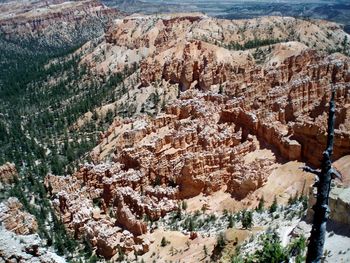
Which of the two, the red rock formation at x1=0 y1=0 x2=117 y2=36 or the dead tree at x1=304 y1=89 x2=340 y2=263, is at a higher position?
the dead tree at x1=304 y1=89 x2=340 y2=263

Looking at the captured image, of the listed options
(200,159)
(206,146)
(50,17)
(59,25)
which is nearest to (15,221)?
(200,159)

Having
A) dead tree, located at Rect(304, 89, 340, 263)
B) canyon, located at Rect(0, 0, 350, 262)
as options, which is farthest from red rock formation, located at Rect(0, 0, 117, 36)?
dead tree, located at Rect(304, 89, 340, 263)

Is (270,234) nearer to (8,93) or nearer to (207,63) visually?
(207,63)

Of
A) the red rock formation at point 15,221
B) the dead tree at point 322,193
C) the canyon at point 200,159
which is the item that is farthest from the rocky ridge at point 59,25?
the dead tree at point 322,193

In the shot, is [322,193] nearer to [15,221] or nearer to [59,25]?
[15,221]

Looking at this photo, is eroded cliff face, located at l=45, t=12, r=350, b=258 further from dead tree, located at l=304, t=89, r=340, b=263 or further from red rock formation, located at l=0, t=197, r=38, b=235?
dead tree, located at l=304, t=89, r=340, b=263

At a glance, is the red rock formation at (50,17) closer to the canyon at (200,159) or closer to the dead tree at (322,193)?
the canyon at (200,159)
